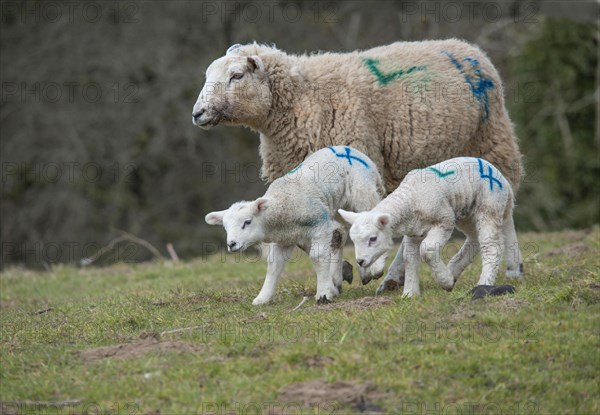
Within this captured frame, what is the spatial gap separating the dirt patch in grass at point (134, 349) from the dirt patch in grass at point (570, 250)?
19.4 feet

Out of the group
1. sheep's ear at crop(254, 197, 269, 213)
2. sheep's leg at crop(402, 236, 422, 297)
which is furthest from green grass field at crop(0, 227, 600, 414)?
sheep's ear at crop(254, 197, 269, 213)

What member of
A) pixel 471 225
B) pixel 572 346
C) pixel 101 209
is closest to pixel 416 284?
pixel 471 225

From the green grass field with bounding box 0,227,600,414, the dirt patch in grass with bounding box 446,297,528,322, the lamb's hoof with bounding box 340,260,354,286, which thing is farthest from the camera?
the lamb's hoof with bounding box 340,260,354,286

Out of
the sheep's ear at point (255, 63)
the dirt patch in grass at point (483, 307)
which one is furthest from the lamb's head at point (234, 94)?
the dirt patch in grass at point (483, 307)

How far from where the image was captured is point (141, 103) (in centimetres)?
2569

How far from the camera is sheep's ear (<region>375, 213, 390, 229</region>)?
854 centimetres

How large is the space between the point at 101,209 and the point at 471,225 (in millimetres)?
16532

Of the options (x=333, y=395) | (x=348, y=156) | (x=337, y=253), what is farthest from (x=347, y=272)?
(x=333, y=395)

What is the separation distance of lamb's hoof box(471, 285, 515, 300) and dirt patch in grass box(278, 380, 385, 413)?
78.5 inches

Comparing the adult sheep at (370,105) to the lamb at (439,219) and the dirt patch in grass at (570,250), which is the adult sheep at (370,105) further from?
the lamb at (439,219)

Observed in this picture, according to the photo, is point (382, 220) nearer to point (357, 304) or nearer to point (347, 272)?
point (357, 304)

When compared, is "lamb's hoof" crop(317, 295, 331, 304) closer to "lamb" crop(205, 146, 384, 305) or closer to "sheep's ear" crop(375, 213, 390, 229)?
"lamb" crop(205, 146, 384, 305)

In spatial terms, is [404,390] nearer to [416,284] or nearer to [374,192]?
[416,284]

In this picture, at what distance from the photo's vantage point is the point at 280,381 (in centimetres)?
678
